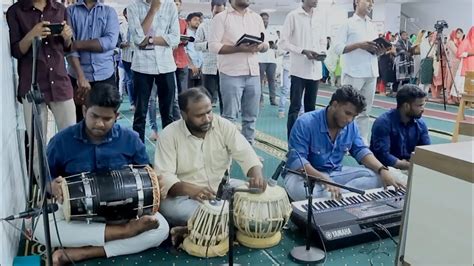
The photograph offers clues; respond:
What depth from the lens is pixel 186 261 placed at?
2256 millimetres

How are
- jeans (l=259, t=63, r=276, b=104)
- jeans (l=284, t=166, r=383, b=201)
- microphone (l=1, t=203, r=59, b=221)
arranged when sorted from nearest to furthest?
microphone (l=1, t=203, r=59, b=221)
jeans (l=284, t=166, r=383, b=201)
jeans (l=259, t=63, r=276, b=104)

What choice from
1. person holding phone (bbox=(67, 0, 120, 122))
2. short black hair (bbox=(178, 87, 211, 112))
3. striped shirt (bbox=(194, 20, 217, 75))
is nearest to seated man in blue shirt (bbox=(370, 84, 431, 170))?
short black hair (bbox=(178, 87, 211, 112))

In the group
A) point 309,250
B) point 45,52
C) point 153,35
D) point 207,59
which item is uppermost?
point 153,35

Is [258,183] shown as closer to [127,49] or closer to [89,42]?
[89,42]

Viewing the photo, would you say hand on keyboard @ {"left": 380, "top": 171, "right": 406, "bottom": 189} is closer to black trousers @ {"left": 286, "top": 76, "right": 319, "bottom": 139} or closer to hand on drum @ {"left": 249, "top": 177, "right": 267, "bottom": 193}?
hand on drum @ {"left": 249, "top": 177, "right": 267, "bottom": 193}

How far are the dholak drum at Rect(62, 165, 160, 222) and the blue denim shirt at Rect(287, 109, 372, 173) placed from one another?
40.4 inches

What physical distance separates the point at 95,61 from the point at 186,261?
5.14 ft

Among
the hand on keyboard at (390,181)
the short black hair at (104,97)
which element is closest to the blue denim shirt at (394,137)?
the hand on keyboard at (390,181)

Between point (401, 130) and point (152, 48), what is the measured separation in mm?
1900

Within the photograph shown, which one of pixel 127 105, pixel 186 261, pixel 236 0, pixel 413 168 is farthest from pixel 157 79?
pixel 127 105

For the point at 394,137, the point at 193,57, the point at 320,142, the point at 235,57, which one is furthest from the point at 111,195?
the point at 193,57

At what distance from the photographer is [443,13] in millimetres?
12820

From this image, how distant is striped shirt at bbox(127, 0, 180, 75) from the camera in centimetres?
342

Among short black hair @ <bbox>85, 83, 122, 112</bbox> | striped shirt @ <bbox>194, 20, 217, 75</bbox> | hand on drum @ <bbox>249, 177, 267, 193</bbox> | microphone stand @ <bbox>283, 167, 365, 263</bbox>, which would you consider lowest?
microphone stand @ <bbox>283, 167, 365, 263</bbox>
